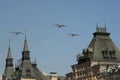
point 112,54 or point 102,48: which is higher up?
point 102,48

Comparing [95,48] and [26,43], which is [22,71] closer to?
[26,43]

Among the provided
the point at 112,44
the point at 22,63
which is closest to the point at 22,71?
the point at 22,63

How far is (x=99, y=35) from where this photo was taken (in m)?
142

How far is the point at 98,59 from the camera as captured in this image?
13400 cm

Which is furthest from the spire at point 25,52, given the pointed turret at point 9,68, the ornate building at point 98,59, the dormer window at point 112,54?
the dormer window at point 112,54

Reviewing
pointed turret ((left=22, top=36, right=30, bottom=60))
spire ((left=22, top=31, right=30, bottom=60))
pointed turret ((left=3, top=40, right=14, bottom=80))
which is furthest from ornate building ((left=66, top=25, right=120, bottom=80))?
pointed turret ((left=3, top=40, right=14, bottom=80))

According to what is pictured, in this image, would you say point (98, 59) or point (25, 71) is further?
point (25, 71)

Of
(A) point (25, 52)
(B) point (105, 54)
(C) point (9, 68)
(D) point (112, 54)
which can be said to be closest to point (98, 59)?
(B) point (105, 54)

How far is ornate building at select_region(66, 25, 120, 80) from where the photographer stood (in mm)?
131000

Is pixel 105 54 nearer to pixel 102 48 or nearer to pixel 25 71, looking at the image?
pixel 102 48

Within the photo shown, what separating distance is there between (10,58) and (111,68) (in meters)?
69.1

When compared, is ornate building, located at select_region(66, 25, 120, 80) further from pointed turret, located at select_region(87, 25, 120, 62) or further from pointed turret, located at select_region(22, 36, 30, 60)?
pointed turret, located at select_region(22, 36, 30, 60)

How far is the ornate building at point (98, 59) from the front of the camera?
131 meters

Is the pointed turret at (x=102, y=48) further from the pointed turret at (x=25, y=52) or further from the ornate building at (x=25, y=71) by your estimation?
the pointed turret at (x=25, y=52)
